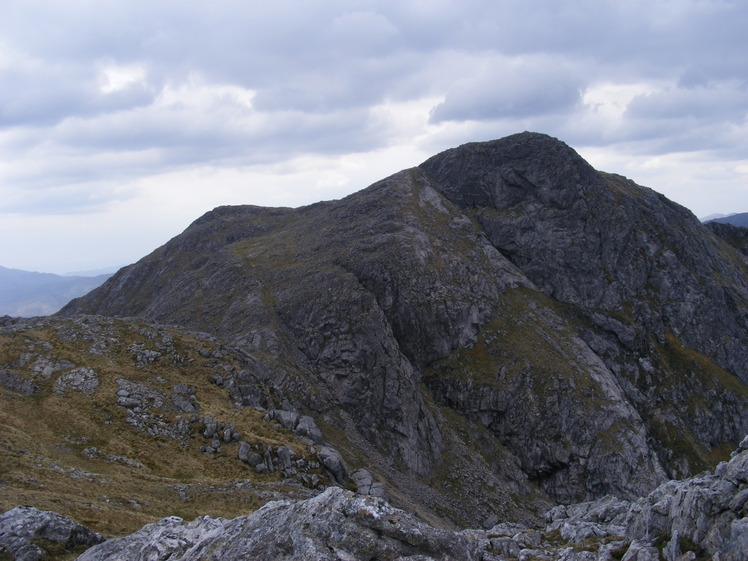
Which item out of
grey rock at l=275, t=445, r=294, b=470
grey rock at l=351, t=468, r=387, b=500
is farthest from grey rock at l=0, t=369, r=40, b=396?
grey rock at l=351, t=468, r=387, b=500

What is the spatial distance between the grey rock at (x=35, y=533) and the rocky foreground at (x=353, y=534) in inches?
1.8

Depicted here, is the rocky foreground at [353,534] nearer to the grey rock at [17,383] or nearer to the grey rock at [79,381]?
the grey rock at [79,381]

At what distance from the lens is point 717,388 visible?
97.1 meters

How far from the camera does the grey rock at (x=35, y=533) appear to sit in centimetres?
2456

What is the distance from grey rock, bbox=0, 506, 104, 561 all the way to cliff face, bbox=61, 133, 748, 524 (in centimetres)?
3334

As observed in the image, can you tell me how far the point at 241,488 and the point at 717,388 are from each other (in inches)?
3698

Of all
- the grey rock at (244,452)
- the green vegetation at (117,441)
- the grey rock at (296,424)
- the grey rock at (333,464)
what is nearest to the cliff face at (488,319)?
the grey rock at (296,424)

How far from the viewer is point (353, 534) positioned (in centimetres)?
2116

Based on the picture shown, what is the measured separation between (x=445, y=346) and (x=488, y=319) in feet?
34.2

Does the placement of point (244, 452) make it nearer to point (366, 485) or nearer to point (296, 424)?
point (296, 424)

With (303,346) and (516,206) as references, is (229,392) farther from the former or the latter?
(516,206)

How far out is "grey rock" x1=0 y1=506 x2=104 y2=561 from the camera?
2456cm

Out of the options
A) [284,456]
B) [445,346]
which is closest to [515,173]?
[445,346]

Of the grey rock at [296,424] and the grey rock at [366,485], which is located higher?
the grey rock at [296,424]
